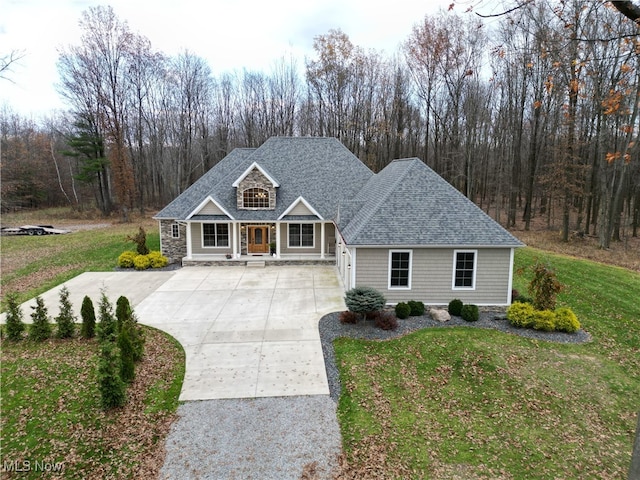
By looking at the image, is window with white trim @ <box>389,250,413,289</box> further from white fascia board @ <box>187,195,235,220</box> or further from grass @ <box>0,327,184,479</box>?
white fascia board @ <box>187,195,235,220</box>

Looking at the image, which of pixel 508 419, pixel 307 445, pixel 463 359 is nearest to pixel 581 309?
pixel 463 359

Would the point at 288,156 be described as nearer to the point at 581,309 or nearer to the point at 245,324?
the point at 245,324

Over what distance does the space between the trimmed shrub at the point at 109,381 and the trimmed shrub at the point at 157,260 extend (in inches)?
514

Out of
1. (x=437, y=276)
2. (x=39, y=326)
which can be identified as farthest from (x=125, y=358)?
(x=437, y=276)

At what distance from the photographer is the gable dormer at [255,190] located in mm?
21625

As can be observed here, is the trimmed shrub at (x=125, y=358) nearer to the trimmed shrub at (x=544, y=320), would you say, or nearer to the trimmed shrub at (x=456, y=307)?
the trimmed shrub at (x=456, y=307)

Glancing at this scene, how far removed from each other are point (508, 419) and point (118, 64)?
42926 mm

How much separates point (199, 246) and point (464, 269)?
14.2m

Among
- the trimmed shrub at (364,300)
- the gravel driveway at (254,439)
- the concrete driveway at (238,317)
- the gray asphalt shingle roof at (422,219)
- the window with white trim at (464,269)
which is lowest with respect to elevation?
the gravel driveway at (254,439)

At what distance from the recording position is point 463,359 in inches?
424

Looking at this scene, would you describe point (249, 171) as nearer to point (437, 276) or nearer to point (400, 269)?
point (400, 269)

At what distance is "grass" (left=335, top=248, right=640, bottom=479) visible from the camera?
7.15 metres

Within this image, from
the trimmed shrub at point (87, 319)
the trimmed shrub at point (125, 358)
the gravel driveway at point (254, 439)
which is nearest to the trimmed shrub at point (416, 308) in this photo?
the gravel driveway at point (254, 439)

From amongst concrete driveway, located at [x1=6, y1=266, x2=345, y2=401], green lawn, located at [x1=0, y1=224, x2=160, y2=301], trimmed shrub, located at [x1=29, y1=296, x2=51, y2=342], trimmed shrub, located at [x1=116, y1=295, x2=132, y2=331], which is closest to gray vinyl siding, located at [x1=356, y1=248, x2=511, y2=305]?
concrete driveway, located at [x1=6, y1=266, x2=345, y2=401]
